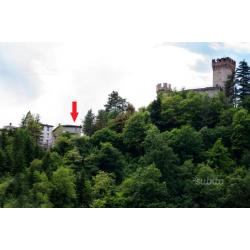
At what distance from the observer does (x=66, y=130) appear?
31.1 ft

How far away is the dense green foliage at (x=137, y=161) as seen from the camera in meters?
7.89

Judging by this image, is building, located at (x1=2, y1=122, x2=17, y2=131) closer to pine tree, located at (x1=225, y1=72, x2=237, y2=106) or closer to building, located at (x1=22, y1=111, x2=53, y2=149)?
building, located at (x1=22, y1=111, x2=53, y2=149)

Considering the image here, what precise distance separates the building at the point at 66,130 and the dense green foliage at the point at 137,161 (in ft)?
0.81

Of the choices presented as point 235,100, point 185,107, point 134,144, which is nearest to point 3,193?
point 134,144

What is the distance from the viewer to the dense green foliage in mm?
7891

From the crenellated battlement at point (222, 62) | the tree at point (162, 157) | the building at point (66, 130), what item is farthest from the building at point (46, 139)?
the crenellated battlement at point (222, 62)

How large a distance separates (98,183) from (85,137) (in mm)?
2354

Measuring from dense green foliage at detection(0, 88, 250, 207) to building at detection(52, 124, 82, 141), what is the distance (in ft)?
0.81

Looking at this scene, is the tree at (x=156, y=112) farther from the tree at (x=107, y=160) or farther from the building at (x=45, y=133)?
A: the building at (x=45, y=133)

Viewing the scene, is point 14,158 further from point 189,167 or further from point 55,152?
point 189,167

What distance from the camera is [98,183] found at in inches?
404

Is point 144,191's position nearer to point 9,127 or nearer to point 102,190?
point 102,190

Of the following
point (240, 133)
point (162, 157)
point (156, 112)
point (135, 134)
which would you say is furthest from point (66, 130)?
point (156, 112)

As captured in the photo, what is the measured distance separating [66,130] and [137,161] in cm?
411
